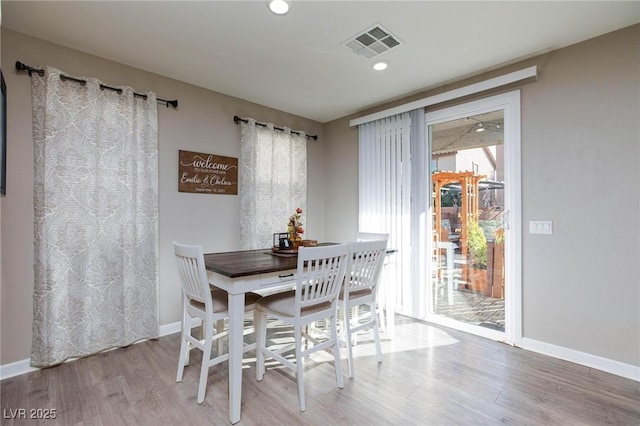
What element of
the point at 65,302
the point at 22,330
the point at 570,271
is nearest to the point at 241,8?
the point at 65,302

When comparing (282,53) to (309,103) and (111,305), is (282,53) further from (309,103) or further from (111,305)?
(111,305)

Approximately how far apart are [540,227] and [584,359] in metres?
1.07

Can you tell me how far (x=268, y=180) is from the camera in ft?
12.5

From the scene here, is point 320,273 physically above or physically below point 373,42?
below

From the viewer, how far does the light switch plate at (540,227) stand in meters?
2.58

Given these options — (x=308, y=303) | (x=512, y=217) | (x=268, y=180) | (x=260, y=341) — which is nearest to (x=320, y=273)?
(x=308, y=303)

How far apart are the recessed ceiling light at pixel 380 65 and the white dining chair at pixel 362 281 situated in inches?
63.8

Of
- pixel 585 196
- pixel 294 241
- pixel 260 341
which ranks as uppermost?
pixel 585 196

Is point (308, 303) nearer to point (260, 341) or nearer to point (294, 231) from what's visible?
point (260, 341)

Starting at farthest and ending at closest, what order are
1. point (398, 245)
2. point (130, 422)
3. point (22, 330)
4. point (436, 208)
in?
point (398, 245)
point (436, 208)
point (22, 330)
point (130, 422)

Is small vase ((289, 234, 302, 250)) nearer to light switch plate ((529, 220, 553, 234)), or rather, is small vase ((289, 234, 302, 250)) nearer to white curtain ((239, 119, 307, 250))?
white curtain ((239, 119, 307, 250))

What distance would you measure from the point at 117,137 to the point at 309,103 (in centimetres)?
212

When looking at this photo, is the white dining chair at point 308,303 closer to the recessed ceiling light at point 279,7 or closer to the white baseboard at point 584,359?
the recessed ceiling light at point 279,7

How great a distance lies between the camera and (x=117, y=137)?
2.69 meters
